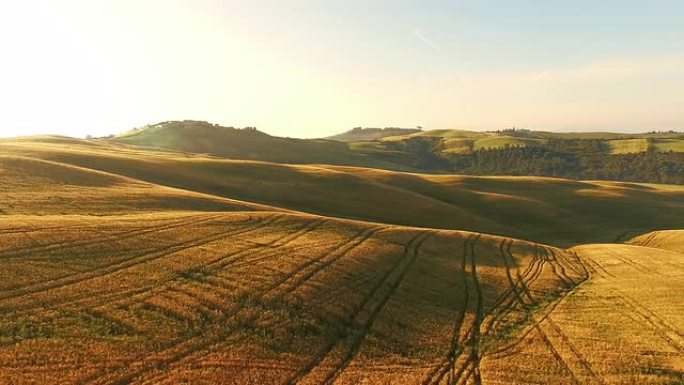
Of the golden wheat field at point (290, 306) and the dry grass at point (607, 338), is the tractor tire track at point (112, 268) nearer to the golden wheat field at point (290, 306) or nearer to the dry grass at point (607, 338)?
the golden wheat field at point (290, 306)

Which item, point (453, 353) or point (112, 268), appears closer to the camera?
point (453, 353)

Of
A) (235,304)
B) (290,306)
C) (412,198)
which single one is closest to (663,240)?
(412,198)

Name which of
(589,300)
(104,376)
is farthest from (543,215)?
(104,376)

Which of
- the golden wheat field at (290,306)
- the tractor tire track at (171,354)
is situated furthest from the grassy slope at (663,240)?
the tractor tire track at (171,354)

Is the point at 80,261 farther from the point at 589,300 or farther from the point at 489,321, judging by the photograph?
the point at 589,300

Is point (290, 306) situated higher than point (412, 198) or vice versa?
point (290, 306)

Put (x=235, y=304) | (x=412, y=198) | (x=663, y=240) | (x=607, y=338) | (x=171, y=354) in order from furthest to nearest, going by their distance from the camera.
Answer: (x=412, y=198), (x=663, y=240), (x=607, y=338), (x=235, y=304), (x=171, y=354)

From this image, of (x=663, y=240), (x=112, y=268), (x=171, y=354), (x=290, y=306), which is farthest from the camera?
(x=663, y=240)

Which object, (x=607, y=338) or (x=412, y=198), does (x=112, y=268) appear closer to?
(x=607, y=338)
